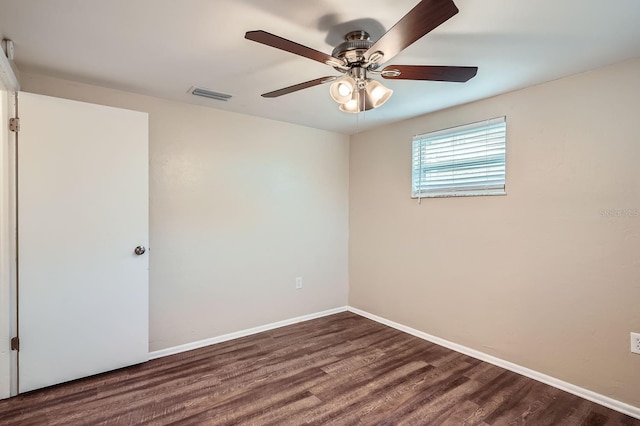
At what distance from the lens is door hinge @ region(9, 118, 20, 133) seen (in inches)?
83.4

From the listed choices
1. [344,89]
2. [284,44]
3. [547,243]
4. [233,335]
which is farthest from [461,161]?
[233,335]

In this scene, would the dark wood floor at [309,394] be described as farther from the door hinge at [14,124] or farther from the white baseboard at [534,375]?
the door hinge at [14,124]

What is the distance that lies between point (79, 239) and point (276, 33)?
1.98 metres

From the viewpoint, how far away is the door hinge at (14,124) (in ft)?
6.95

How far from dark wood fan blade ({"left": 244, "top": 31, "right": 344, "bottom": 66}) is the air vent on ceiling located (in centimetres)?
137

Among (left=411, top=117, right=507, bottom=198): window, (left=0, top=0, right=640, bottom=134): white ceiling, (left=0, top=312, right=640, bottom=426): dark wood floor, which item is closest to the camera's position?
(left=0, top=0, right=640, bottom=134): white ceiling

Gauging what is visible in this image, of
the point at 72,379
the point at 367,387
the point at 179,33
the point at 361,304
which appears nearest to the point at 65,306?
the point at 72,379

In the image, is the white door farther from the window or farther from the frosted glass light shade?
the window

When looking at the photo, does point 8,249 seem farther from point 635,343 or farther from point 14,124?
point 635,343

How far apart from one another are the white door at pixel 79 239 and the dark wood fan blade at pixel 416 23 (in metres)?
2.03

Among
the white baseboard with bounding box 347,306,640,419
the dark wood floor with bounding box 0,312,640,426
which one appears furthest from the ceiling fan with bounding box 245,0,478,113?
the white baseboard with bounding box 347,306,640,419

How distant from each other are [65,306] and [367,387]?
2227 millimetres

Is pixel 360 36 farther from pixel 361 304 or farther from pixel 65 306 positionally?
pixel 361 304

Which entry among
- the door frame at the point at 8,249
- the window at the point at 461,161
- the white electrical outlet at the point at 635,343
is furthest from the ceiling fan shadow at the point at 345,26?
the white electrical outlet at the point at 635,343
